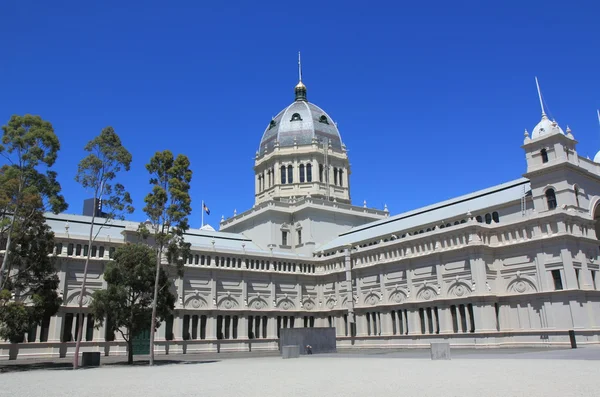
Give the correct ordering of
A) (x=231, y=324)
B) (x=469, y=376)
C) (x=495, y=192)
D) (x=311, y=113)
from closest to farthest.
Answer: (x=469, y=376) < (x=495, y=192) < (x=231, y=324) < (x=311, y=113)

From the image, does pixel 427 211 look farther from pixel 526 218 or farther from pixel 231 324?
pixel 231 324

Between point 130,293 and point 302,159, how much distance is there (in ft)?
165

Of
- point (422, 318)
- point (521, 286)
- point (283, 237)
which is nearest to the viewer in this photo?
point (521, 286)

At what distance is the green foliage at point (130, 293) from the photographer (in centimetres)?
4162

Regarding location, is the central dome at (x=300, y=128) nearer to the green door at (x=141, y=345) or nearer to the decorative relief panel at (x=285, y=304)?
the decorative relief panel at (x=285, y=304)

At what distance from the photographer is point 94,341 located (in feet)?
185

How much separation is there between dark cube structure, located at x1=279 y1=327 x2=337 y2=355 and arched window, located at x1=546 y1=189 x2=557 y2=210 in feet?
88.7

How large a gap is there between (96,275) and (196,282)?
1260 cm

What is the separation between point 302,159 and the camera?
89.0m

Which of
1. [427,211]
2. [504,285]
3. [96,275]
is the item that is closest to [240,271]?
[96,275]

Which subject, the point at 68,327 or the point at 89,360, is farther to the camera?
the point at 68,327

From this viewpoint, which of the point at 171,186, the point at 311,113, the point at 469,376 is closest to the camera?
the point at 469,376

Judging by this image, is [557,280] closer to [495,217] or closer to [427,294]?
[495,217]

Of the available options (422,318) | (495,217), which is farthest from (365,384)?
(495,217)
